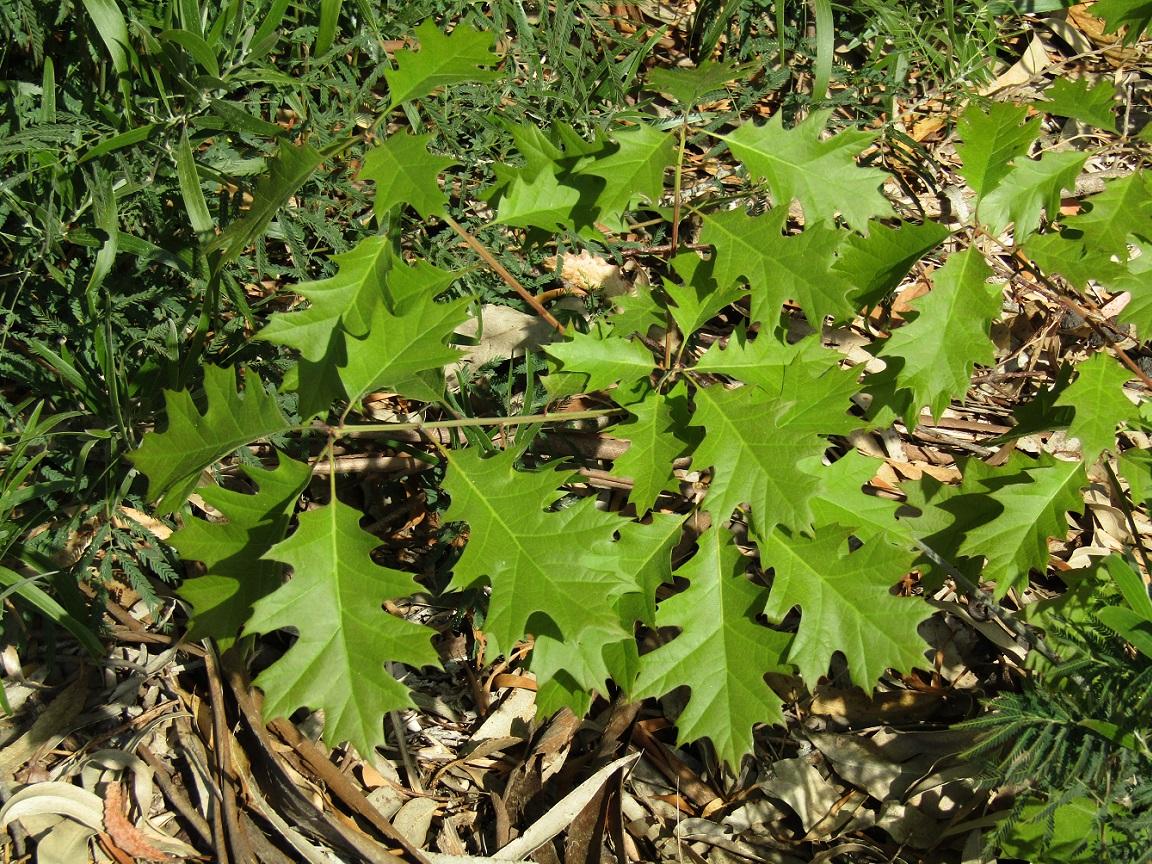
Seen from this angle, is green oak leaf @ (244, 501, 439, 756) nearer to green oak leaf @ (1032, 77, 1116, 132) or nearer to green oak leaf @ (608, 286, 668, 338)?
green oak leaf @ (608, 286, 668, 338)

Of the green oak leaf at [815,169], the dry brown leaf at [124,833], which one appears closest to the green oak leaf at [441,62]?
the green oak leaf at [815,169]

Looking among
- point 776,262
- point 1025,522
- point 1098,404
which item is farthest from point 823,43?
point 1025,522

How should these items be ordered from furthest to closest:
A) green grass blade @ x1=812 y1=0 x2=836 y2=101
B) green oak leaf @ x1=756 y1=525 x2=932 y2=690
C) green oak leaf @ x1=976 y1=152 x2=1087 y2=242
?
1. green grass blade @ x1=812 y1=0 x2=836 y2=101
2. green oak leaf @ x1=976 y1=152 x2=1087 y2=242
3. green oak leaf @ x1=756 y1=525 x2=932 y2=690

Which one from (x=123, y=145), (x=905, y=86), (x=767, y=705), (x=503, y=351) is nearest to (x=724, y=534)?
(x=767, y=705)

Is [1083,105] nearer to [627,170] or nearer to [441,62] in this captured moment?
[627,170]

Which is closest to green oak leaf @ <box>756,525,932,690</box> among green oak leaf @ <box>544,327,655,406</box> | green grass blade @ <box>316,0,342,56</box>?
green oak leaf @ <box>544,327,655,406</box>

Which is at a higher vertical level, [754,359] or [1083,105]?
[1083,105]

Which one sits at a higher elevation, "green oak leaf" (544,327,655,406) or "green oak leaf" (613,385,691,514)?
"green oak leaf" (544,327,655,406)
